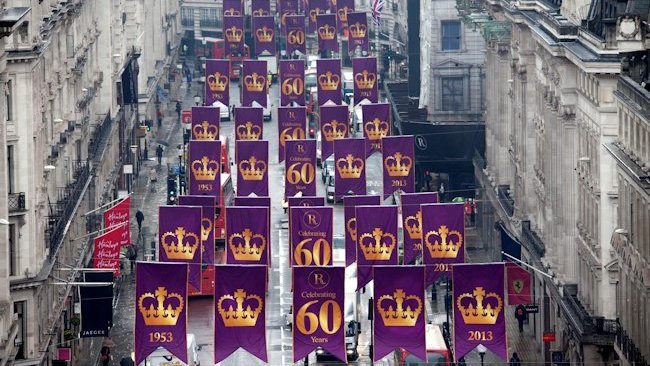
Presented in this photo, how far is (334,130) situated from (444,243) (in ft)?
115

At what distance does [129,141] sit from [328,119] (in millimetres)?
29900

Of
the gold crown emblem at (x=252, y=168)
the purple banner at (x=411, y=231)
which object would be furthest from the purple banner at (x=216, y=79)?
the purple banner at (x=411, y=231)

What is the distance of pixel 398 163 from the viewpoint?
12325cm

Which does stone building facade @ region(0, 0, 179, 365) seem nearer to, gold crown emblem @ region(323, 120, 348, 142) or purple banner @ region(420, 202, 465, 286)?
gold crown emblem @ region(323, 120, 348, 142)

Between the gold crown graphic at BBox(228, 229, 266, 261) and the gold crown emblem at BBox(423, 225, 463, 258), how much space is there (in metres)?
6.66

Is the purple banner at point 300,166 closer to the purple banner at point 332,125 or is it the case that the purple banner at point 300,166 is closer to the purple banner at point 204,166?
the purple banner at point 204,166

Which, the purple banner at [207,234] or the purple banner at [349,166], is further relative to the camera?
the purple banner at [349,166]

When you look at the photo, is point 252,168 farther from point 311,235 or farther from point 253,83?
point 253,83

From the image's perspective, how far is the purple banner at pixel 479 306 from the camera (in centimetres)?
8975

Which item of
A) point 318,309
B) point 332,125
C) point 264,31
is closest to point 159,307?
point 318,309

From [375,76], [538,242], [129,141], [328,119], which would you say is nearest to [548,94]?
[538,242]

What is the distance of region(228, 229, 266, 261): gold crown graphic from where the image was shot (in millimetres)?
103625

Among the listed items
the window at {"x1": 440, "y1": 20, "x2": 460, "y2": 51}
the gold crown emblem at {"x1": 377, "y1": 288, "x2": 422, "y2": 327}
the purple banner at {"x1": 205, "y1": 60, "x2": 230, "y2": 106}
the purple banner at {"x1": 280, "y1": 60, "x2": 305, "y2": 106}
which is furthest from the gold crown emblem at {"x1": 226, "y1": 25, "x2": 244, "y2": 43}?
the gold crown emblem at {"x1": 377, "y1": 288, "x2": 422, "y2": 327}

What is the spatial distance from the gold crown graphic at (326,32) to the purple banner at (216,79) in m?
30.4
